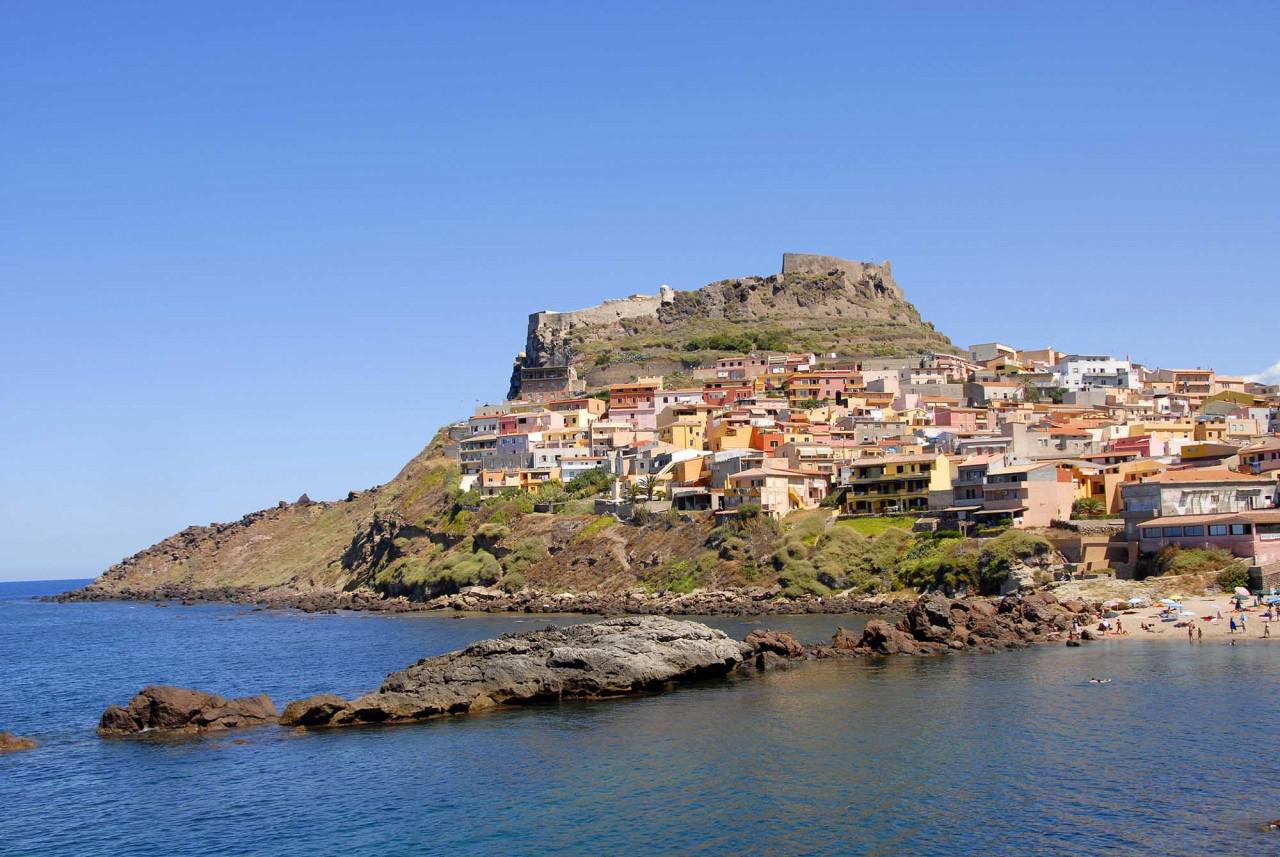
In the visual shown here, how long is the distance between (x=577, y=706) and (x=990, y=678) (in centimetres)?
1488

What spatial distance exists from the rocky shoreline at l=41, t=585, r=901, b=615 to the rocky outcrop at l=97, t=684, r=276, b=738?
1287 inches

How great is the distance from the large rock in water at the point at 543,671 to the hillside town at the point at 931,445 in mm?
26560

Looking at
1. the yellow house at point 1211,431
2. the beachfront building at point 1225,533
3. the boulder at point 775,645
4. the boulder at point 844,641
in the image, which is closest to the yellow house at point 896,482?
the beachfront building at point 1225,533

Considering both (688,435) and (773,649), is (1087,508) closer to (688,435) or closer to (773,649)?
(773,649)

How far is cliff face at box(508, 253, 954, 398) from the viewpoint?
139625 mm

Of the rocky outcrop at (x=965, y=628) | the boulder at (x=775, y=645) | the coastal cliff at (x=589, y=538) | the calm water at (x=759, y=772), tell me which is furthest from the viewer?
the coastal cliff at (x=589, y=538)

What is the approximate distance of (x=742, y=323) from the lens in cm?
15050

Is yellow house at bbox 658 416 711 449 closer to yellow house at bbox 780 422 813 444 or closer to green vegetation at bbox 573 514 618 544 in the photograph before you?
yellow house at bbox 780 422 813 444

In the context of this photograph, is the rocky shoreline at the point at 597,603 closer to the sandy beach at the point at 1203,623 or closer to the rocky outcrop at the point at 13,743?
the sandy beach at the point at 1203,623

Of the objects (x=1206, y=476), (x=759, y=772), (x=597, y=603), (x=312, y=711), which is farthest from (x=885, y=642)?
(x=597, y=603)

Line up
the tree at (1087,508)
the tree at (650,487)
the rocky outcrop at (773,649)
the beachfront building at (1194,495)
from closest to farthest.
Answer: the rocky outcrop at (773,649)
the beachfront building at (1194,495)
the tree at (1087,508)
the tree at (650,487)

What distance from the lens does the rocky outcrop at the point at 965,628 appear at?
175 feet

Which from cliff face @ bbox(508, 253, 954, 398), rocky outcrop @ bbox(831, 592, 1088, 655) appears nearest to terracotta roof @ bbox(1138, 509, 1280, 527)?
rocky outcrop @ bbox(831, 592, 1088, 655)

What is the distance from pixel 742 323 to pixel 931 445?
62.6 metres
